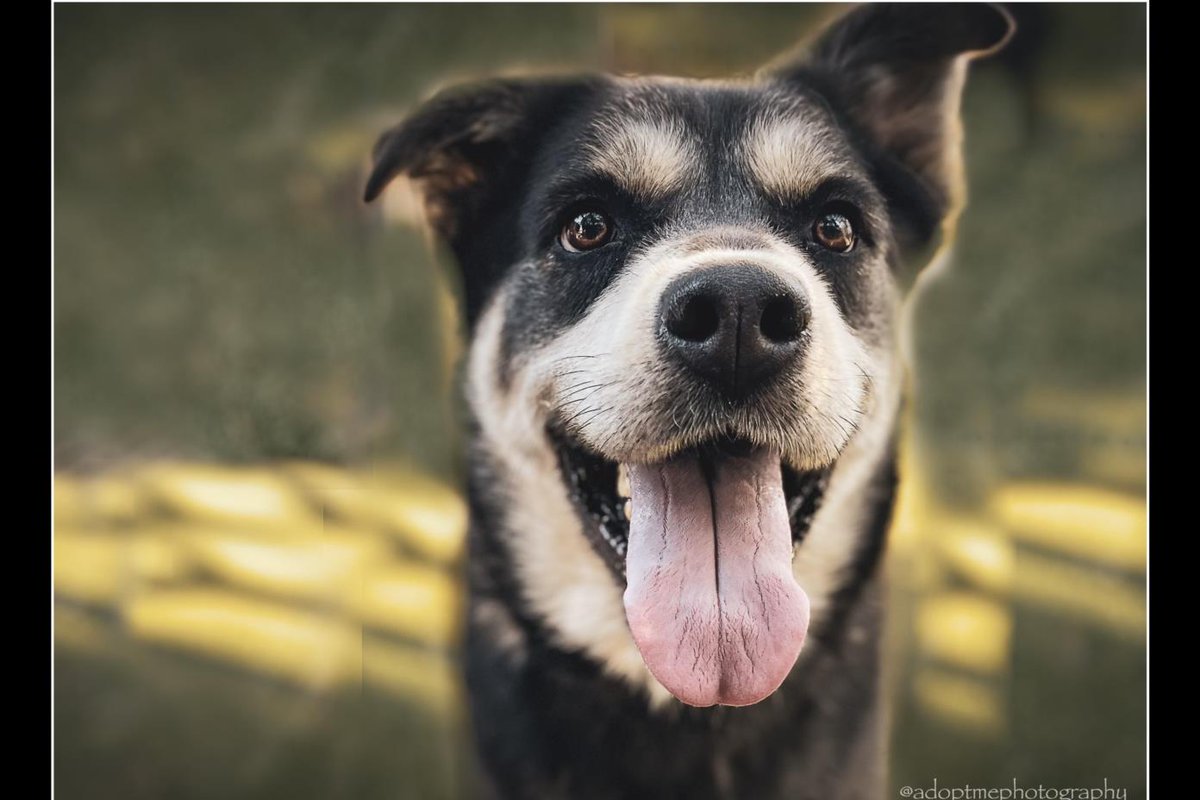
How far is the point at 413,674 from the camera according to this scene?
3.53 metres

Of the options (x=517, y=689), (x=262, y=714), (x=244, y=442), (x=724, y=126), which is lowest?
(x=262, y=714)

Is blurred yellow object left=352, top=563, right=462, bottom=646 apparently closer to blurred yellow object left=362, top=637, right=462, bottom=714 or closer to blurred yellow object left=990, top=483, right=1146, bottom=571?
blurred yellow object left=362, top=637, right=462, bottom=714

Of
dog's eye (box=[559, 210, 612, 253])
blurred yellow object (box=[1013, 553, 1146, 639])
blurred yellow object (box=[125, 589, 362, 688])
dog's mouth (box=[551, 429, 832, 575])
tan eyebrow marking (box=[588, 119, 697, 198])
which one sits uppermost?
tan eyebrow marking (box=[588, 119, 697, 198])

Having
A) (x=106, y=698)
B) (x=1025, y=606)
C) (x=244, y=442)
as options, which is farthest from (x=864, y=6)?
(x=106, y=698)

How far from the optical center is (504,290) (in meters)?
2.78

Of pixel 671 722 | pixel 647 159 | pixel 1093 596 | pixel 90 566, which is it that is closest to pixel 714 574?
pixel 671 722

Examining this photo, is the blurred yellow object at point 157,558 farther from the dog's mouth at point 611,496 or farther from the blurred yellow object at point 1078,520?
the blurred yellow object at point 1078,520

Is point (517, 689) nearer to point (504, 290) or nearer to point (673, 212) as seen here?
point (504, 290)

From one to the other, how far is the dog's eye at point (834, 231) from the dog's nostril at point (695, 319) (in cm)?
63

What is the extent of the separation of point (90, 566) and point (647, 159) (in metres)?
2.58

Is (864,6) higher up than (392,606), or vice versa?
(864,6)

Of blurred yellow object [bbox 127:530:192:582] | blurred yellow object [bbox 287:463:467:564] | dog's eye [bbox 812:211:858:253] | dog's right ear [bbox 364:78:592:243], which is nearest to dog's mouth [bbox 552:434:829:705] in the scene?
dog's eye [bbox 812:211:858:253]

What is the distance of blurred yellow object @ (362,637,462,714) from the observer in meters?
3.52

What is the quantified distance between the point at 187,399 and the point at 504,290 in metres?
1.49
